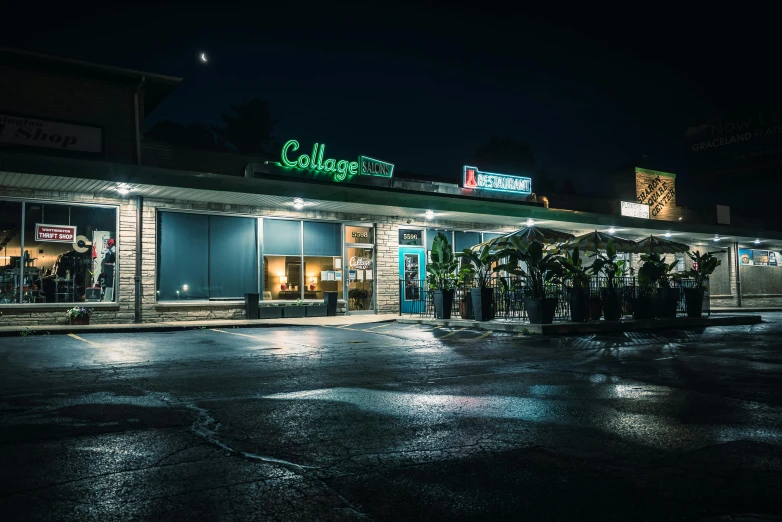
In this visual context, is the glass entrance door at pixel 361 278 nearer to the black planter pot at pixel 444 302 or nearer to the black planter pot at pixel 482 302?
the black planter pot at pixel 444 302

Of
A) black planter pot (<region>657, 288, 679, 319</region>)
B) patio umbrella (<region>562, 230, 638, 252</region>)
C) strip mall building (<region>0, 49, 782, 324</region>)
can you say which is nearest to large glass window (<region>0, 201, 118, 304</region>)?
strip mall building (<region>0, 49, 782, 324</region>)

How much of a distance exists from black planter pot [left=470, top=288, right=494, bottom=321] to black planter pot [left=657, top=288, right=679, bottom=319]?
5519 millimetres

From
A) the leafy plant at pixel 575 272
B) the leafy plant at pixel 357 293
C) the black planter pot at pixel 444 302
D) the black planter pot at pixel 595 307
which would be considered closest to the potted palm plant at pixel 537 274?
the leafy plant at pixel 575 272

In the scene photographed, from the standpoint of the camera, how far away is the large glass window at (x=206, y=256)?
18.5m

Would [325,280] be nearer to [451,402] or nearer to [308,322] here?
[308,322]

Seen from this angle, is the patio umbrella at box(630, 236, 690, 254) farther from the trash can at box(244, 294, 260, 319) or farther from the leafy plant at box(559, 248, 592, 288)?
the trash can at box(244, 294, 260, 319)

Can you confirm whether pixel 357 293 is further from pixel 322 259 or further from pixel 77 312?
pixel 77 312

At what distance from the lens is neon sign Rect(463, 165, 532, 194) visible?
1072 inches

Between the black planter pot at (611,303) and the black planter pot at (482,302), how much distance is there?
3186 mm

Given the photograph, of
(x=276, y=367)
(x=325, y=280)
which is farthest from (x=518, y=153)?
(x=276, y=367)

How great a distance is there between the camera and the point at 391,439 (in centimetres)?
473

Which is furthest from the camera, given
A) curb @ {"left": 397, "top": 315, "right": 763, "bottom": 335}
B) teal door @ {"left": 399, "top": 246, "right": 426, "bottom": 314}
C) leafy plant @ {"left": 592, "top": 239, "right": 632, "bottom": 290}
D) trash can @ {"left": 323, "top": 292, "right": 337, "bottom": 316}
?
teal door @ {"left": 399, "top": 246, "right": 426, "bottom": 314}

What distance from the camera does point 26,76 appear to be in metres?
18.6

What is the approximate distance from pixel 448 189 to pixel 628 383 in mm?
20223
